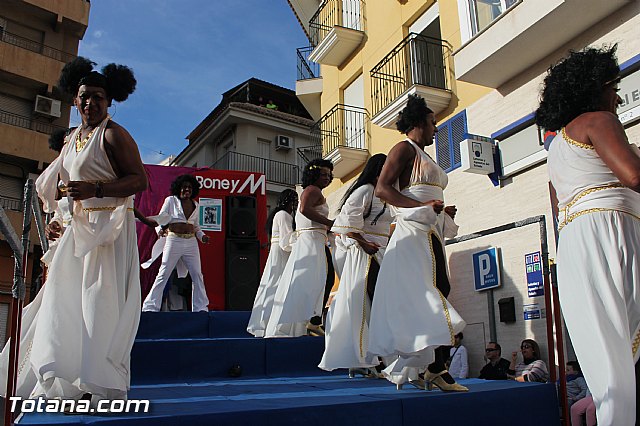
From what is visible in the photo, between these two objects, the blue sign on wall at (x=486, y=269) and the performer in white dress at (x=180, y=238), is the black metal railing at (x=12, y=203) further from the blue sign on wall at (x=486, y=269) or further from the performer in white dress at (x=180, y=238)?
the blue sign on wall at (x=486, y=269)

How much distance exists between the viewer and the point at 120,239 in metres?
3.20

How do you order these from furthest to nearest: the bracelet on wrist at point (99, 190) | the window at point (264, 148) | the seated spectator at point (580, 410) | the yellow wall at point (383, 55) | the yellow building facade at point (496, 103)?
the window at point (264, 148) → the yellow wall at point (383, 55) → the yellow building facade at point (496, 103) → the seated spectator at point (580, 410) → the bracelet on wrist at point (99, 190)

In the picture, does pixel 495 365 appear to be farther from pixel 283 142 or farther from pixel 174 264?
pixel 283 142

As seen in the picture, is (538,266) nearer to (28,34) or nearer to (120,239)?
(120,239)

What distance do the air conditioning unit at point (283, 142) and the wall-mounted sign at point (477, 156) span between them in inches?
795

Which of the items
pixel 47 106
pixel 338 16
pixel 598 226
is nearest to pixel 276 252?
pixel 598 226

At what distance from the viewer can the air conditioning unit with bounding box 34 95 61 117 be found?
2375cm

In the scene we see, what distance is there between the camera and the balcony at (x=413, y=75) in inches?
447

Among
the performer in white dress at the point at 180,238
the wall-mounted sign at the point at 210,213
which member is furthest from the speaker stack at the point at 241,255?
A: the performer in white dress at the point at 180,238

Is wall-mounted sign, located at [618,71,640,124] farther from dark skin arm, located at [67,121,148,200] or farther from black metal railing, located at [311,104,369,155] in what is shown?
black metal railing, located at [311,104,369,155]

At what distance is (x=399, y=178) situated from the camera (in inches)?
166

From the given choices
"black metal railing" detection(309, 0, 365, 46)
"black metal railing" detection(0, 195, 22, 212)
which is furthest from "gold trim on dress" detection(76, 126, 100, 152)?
"black metal railing" detection(0, 195, 22, 212)

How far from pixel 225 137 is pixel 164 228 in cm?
2194

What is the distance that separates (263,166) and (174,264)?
2042cm
